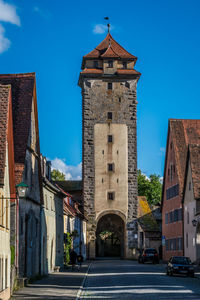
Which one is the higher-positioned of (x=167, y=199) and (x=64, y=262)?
(x=167, y=199)

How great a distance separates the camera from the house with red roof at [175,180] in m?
60.2

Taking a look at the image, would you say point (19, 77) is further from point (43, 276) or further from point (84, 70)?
point (84, 70)

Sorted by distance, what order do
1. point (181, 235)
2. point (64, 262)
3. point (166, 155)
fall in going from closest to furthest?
point (64, 262) < point (181, 235) < point (166, 155)

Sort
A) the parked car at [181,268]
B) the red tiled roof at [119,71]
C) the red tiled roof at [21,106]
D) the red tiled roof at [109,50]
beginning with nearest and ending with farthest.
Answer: the red tiled roof at [21,106] < the parked car at [181,268] < the red tiled roof at [119,71] < the red tiled roof at [109,50]

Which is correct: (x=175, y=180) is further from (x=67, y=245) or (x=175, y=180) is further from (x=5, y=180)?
(x=5, y=180)

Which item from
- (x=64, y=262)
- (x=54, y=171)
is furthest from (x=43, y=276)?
(x=54, y=171)

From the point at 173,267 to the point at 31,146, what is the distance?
12943 millimetres

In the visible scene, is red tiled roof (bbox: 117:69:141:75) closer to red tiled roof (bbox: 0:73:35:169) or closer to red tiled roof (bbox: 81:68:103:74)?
red tiled roof (bbox: 81:68:103:74)

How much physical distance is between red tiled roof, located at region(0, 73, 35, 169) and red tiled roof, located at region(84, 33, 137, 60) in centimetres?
4720

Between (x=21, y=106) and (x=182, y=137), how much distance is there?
36810mm

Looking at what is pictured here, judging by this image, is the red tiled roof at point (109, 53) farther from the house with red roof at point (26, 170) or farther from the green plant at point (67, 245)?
the house with red roof at point (26, 170)

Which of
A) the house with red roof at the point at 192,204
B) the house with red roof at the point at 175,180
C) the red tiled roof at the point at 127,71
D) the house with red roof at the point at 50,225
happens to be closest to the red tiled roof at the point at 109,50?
the red tiled roof at the point at 127,71

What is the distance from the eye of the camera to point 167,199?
221ft

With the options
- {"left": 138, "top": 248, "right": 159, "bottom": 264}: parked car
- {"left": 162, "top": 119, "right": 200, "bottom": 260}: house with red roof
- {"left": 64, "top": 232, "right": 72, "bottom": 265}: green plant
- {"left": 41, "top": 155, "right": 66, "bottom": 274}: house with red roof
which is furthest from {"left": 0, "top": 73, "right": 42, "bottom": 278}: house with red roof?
{"left": 162, "top": 119, "right": 200, "bottom": 260}: house with red roof
